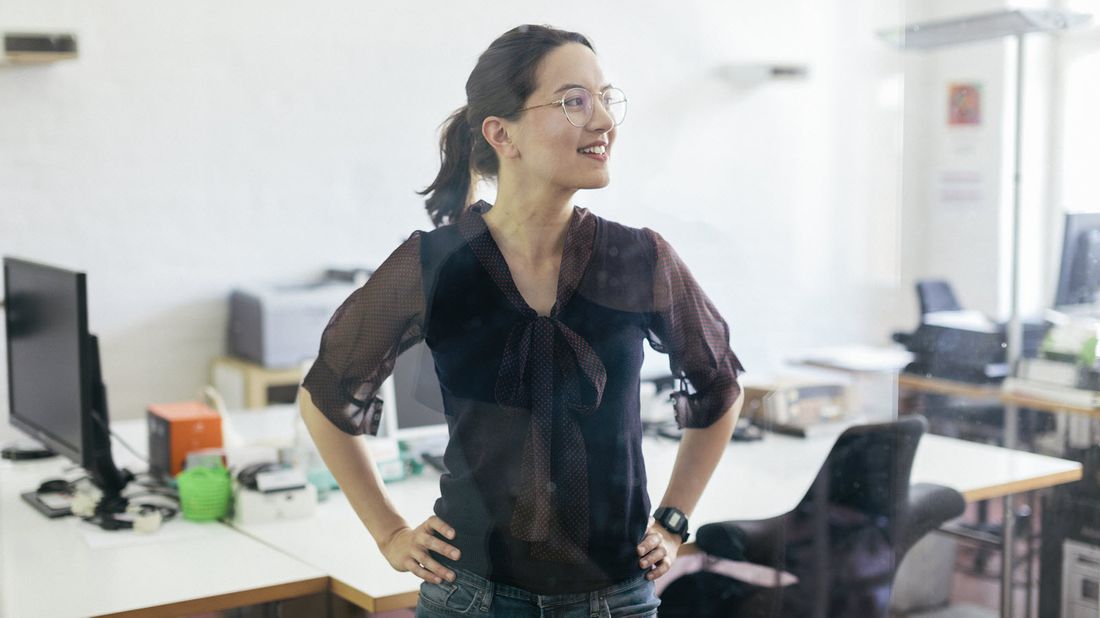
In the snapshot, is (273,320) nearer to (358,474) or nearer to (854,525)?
(358,474)

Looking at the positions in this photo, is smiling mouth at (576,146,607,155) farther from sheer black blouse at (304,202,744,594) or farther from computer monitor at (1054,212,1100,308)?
computer monitor at (1054,212,1100,308)

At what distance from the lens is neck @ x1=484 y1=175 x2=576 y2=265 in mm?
1272

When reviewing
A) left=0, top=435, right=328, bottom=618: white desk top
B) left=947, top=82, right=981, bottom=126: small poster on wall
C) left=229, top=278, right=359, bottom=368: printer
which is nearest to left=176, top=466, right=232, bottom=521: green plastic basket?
left=0, top=435, right=328, bottom=618: white desk top

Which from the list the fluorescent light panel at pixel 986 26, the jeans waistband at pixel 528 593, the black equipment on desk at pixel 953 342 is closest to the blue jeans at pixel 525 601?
the jeans waistband at pixel 528 593

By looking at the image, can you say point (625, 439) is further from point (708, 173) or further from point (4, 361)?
point (4, 361)

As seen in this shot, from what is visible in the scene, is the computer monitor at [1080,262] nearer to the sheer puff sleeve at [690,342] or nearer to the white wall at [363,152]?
the white wall at [363,152]

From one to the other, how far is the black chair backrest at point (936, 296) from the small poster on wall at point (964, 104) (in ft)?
0.97

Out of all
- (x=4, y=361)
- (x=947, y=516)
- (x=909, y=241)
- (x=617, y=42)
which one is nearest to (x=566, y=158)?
(x=617, y=42)

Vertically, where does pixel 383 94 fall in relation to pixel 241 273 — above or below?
above

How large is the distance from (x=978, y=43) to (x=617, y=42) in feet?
2.53

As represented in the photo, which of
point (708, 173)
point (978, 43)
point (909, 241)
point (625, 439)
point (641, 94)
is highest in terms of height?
point (978, 43)

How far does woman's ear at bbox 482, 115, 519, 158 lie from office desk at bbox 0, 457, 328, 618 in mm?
781

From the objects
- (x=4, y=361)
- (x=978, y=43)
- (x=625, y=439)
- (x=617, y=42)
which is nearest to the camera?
(x=625, y=439)

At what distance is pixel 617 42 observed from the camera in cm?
149
